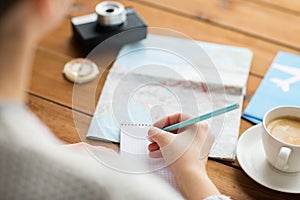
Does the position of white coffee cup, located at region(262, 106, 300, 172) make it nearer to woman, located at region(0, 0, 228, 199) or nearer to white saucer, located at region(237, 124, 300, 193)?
white saucer, located at region(237, 124, 300, 193)

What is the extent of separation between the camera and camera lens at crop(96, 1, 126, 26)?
100 centimetres

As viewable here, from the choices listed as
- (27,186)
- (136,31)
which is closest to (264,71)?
(136,31)

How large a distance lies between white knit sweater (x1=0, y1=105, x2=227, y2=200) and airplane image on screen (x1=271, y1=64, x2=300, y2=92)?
541 millimetres

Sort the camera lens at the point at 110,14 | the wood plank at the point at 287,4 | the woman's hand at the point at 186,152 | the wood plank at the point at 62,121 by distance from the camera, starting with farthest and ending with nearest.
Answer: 1. the wood plank at the point at 287,4
2. the camera lens at the point at 110,14
3. the wood plank at the point at 62,121
4. the woman's hand at the point at 186,152

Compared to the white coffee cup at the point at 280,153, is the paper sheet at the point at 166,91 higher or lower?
lower

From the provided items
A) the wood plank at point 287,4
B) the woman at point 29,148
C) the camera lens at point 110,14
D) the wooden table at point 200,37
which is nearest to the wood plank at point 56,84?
the wooden table at point 200,37

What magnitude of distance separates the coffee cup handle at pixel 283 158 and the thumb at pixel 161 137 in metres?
0.15

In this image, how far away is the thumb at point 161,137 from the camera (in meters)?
0.80

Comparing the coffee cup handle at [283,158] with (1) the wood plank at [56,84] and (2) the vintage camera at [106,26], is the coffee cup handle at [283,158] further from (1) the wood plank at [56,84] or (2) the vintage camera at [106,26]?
(2) the vintage camera at [106,26]

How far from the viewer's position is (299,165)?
772 mm

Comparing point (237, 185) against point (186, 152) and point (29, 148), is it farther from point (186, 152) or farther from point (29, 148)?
point (29, 148)

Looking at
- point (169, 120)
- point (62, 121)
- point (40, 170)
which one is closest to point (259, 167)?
point (169, 120)

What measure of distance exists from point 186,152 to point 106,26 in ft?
1.09

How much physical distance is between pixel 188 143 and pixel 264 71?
26cm
